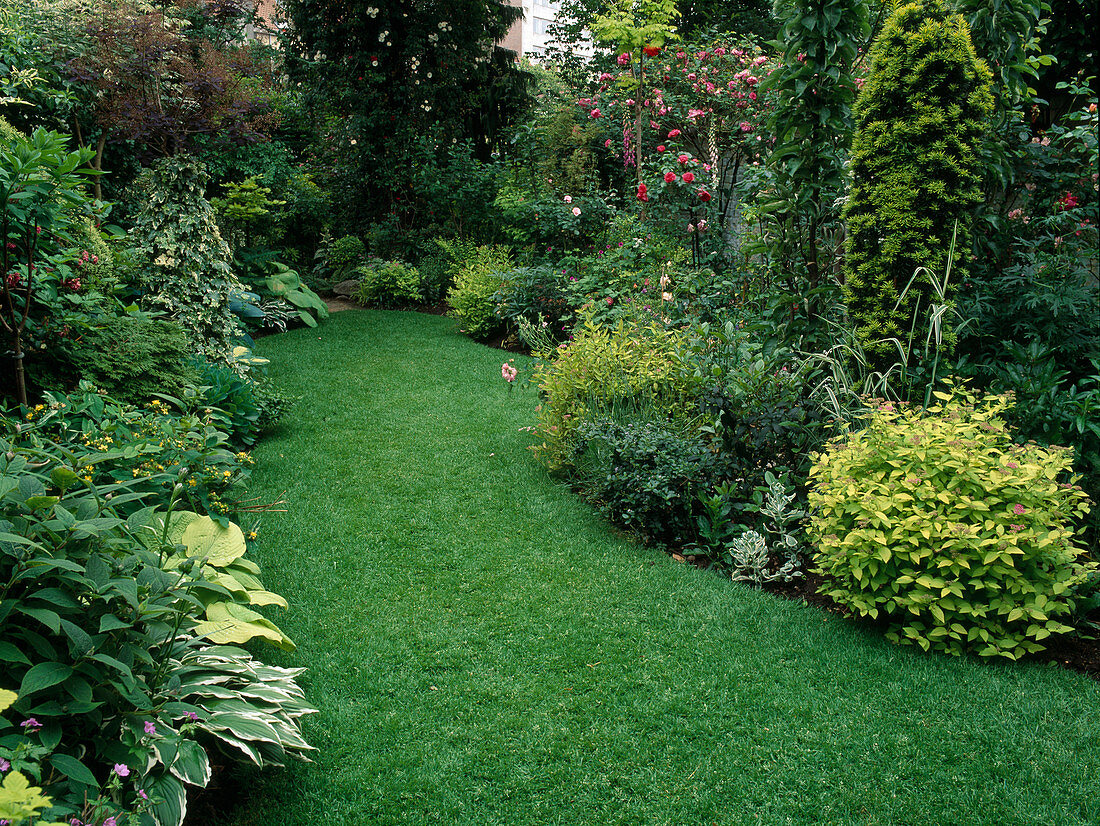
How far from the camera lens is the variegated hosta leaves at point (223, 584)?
2.29 meters

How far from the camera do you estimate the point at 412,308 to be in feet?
36.4

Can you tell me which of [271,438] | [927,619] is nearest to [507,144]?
[271,438]

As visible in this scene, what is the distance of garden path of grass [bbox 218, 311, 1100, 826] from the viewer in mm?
2117

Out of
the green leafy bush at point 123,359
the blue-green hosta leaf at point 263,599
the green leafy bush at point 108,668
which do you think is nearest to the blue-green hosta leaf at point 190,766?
the green leafy bush at point 108,668

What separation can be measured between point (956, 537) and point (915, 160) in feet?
7.17

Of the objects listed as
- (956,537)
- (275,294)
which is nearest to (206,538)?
(956,537)

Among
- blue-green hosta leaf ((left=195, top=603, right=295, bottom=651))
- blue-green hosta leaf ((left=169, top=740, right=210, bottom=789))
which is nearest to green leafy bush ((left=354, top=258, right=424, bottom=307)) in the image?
blue-green hosta leaf ((left=195, top=603, right=295, bottom=651))

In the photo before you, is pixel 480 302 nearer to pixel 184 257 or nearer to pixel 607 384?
pixel 184 257

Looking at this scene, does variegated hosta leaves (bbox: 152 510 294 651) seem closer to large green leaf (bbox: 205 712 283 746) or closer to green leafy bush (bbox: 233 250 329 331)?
large green leaf (bbox: 205 712 283 746)

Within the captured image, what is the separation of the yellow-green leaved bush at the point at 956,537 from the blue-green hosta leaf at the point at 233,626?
226 centimetres

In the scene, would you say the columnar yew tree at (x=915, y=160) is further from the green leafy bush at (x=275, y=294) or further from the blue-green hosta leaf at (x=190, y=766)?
the green leafy bush at (x=275, y=294)

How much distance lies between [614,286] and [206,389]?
183 inches

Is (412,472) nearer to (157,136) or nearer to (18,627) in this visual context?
(18,627)

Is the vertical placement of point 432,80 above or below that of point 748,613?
above
